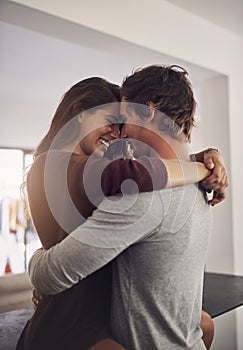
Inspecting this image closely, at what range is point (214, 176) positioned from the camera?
2.80ft

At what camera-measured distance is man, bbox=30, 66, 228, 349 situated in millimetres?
643

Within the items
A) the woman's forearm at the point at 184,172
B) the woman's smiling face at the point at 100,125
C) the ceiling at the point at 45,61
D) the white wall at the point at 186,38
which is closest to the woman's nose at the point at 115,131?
the woman's smiling face at the point at 100,125

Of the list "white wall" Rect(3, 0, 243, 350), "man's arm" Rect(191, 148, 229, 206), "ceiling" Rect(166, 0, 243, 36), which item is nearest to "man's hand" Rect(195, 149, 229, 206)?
"man's arm" Rect(191, 148, 229, 206)

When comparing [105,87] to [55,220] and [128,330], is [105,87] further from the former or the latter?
[128,330]

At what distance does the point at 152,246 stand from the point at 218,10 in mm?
1345

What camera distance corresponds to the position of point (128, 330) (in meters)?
0.76

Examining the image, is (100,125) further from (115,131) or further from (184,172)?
(184,172)

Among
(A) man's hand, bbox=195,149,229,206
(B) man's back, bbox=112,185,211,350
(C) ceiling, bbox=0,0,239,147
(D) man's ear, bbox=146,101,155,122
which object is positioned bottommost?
(B) man's back, bbox=112,185,211,350

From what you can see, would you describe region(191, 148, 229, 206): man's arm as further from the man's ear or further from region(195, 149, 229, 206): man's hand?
the man's ear

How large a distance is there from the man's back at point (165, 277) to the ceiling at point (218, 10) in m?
1.11

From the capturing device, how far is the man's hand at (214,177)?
2.75 ft

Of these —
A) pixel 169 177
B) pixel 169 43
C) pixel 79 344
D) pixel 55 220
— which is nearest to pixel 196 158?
pixel 169 177

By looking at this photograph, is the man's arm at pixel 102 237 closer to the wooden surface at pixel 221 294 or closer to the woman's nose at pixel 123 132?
the woman's nose at pixel 123 132

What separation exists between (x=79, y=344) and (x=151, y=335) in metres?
0.14
